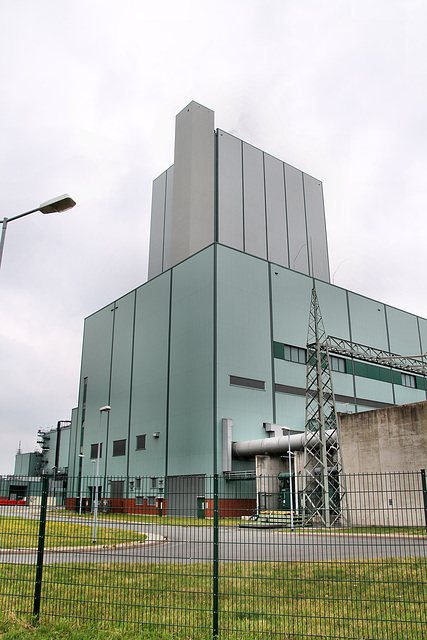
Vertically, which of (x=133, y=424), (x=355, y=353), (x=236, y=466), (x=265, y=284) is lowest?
(x=236, y=466)

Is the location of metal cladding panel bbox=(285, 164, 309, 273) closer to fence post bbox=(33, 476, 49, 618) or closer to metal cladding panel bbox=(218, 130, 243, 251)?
metal cladding panel bbox=(218, 130, 243, 251)

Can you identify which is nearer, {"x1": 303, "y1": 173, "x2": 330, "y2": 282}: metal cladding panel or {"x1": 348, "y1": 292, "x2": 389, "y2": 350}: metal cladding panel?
{"x1": 348, "y1": 292, "x2": 389, "y2": 350}: metal cladding panel

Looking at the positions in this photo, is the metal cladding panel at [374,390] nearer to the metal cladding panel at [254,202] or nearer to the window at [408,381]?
the window at [408,381]

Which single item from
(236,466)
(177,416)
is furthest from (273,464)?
(177,416)

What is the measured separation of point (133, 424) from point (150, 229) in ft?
91.2

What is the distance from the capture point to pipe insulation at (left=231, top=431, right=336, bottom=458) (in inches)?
1704

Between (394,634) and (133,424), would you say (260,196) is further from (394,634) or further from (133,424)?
(394,634)

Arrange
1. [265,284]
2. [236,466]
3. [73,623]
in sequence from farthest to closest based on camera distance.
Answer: [265,284] < [236,466] < [73,623]

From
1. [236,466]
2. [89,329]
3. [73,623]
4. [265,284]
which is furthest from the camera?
[89,329]

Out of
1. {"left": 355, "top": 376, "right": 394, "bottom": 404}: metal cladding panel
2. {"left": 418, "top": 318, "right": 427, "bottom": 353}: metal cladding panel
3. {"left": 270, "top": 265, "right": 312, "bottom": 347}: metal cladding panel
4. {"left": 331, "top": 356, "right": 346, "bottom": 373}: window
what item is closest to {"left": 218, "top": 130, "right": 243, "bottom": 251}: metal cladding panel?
{"left": 270, "top": 265, "right": 312, "bottom": 347}: metal cladding panel

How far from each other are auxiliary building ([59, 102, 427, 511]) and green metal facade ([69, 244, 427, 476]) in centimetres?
15

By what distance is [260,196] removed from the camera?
6384 cm

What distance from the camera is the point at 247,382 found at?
48.9 m

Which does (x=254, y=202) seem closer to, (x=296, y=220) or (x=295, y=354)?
(x=296, y=220)
